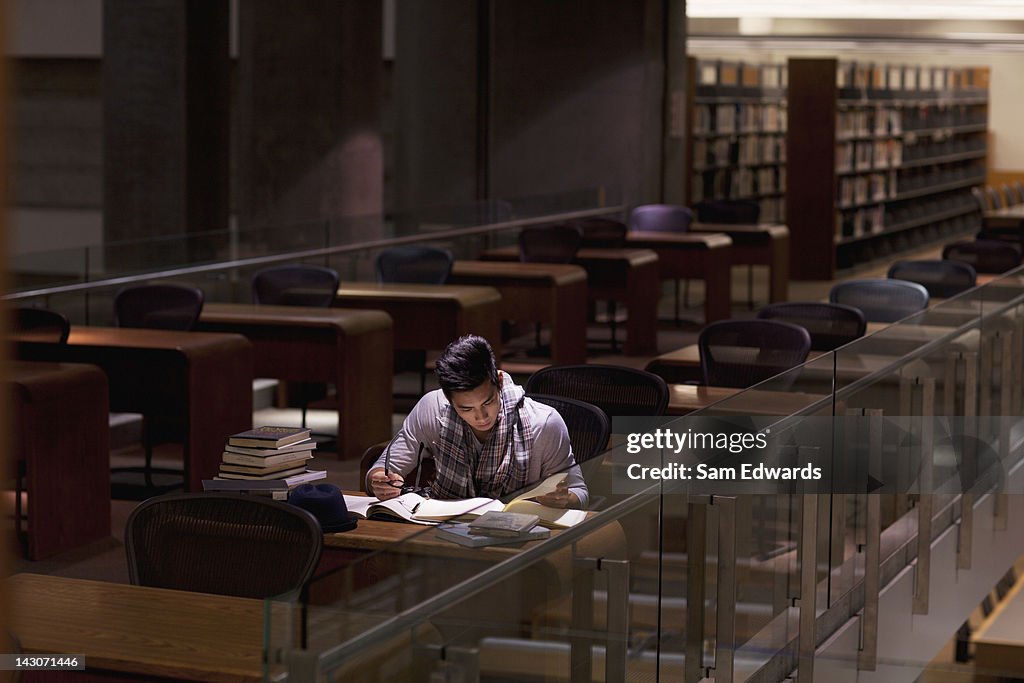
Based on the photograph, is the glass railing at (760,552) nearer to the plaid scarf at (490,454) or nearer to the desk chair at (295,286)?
the plaid scarf at (490,454)

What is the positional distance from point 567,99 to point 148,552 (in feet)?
39.6

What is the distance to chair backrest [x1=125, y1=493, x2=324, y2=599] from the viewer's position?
3.29m

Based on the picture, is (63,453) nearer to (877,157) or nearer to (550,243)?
(550,243)

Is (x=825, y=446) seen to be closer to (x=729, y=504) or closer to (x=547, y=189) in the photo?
(x=729, y=504)

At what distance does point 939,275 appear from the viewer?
29.2ft

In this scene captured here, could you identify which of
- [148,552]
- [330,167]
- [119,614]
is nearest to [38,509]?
[148,552]

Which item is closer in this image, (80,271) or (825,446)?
(825,446)

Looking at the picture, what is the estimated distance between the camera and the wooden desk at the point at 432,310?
8516 mm

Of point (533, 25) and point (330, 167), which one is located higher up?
point (533, 25)

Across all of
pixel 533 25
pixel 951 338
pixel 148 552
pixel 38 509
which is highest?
pixel 533 25

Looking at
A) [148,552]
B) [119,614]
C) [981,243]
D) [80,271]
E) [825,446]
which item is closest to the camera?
[119,614]

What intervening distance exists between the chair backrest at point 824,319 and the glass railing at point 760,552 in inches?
34.1

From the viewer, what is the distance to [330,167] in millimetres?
12312

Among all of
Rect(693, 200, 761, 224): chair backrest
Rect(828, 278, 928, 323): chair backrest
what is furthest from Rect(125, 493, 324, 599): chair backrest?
Rect(693, 200, 761, 224): chair backrest
